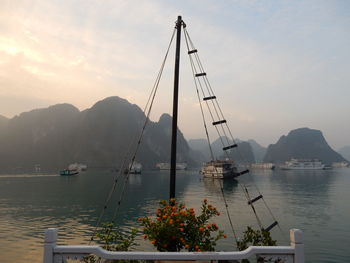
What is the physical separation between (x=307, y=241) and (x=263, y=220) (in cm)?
1431

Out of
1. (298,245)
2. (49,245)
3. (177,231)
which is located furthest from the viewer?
(177,231)

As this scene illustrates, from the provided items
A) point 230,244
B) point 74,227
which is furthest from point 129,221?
point 230,244

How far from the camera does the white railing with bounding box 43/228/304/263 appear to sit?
5676mm

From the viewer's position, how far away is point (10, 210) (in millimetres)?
54375

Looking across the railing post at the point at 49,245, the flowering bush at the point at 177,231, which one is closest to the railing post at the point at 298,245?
the flowering bush at the point at 177,231

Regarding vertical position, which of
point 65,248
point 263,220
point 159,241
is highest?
point 65,248

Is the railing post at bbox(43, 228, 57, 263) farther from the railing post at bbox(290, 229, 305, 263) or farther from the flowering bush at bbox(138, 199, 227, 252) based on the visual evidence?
the railing post at bbox(290, 229, 305, 263)

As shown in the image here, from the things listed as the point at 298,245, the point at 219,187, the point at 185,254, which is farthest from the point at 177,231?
the point at 219,187

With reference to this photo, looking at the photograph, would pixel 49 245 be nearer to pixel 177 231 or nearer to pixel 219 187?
pixel 177 231

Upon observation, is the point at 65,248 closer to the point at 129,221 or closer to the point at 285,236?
the point at 285,236

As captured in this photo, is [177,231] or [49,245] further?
[177,231]

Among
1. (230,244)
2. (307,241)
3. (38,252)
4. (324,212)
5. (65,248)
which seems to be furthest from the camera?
(324,212)

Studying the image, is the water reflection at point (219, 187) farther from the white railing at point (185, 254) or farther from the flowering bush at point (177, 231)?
the white railing at point (185, 254)

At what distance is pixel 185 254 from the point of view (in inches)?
225
